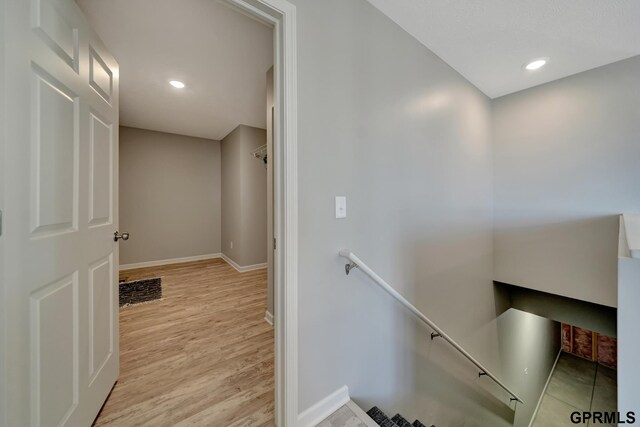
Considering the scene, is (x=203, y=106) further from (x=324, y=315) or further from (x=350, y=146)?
(x=324, y=315)

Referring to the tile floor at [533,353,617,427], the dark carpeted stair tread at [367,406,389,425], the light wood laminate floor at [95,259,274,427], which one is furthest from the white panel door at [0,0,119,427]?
the tile floor at [533,353,617,427]

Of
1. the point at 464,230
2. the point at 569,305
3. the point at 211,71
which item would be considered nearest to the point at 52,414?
the point at 211,71

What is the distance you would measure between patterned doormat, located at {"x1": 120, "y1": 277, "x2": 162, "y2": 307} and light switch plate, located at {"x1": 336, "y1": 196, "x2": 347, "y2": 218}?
113 inches

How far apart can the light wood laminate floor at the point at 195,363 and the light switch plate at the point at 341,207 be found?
1.19 meters

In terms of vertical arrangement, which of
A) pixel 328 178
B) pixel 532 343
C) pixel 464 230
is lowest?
pixel 532 343

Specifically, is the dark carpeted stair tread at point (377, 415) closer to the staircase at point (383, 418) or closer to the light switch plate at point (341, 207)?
the staircase at point (383, 418)

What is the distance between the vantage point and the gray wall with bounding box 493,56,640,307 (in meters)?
2.14

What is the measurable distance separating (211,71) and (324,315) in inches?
101

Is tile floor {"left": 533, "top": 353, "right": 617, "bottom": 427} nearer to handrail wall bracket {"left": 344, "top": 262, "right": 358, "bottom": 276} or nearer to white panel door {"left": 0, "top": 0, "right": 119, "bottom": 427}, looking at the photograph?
handrail wall bracket {"left": 344, "top": 262, "right": 358, "bottom": 276}

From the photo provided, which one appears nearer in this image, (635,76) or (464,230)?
(635,76)

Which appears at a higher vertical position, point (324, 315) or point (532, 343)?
point (324, 315)

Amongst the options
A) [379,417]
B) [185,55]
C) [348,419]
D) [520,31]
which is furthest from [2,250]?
[520,31]

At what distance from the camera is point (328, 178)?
49.4 inches

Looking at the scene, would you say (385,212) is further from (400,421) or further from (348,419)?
(400,421)
